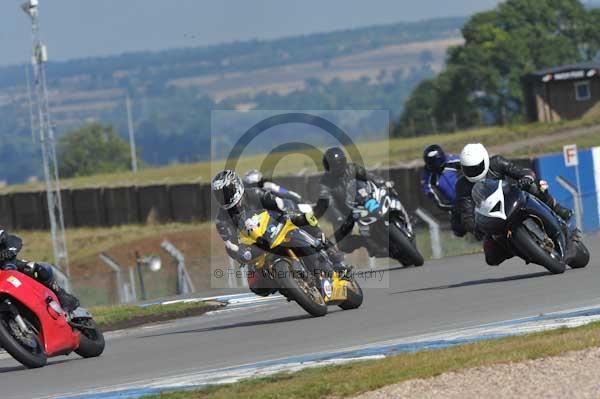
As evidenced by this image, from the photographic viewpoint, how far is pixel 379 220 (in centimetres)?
1894

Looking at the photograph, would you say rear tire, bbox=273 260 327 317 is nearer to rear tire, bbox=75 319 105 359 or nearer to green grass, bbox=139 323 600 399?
rear tire, bbox=75 319 105 359

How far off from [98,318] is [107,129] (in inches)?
5247

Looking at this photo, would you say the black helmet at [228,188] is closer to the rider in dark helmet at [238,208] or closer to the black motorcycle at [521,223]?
the rider in dark helmet at [238,208]

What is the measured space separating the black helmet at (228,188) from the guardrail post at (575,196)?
34.3 ft

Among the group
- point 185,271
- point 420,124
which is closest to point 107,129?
point 420,124

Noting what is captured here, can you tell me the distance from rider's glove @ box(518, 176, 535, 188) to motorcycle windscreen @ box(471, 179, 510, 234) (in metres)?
0.15

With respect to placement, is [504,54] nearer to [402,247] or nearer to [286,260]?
[402,247]

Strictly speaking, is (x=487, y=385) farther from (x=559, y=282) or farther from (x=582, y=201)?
(x=582, y=201)

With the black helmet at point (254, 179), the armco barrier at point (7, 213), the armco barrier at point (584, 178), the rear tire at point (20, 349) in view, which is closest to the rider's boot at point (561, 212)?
the black helmet at point (254, 179)

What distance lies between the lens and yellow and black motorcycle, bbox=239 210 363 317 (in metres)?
13.9

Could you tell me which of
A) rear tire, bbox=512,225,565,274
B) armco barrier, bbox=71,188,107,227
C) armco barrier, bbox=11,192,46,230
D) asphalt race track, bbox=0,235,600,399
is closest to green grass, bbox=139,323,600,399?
asphalt race track, bbox=0,235,600,399

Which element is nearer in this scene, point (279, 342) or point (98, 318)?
point (279, 342)

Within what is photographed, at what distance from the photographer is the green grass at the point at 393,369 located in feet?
31.1

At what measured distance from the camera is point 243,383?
33.7ft
